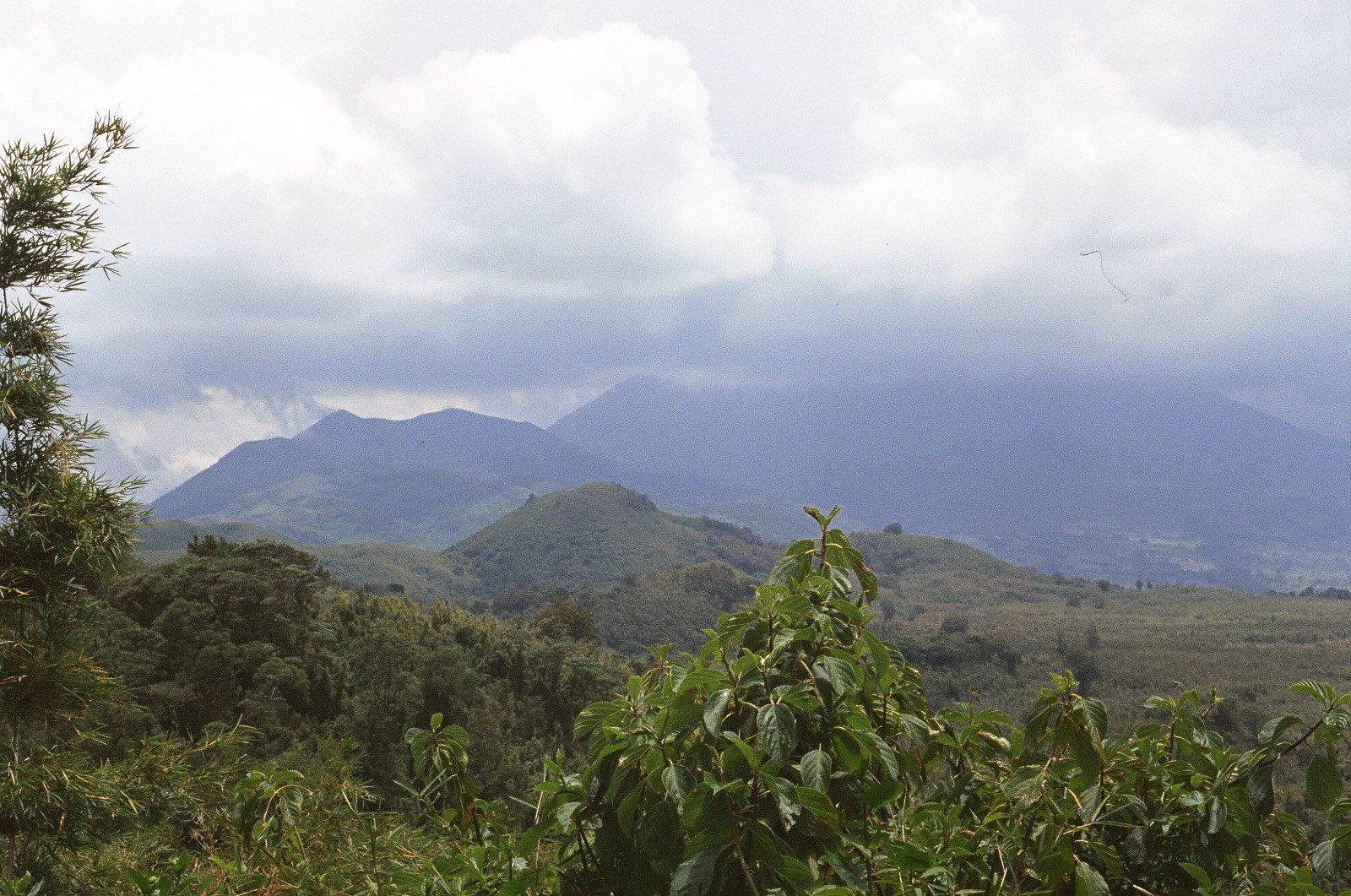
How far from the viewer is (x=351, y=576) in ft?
278

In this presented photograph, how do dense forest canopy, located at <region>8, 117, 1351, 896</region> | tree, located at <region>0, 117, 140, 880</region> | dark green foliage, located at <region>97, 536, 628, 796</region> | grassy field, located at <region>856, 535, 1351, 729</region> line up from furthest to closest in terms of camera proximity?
grassy field, located at <region>856, 535, 1351, 729</region>
dark green foliage, located at <region>97, 536, 628, 796</region>
tree, located at <region>0, 117, 140, 880</region>
dense forest canopy, located at <region>8, 117, 1351, 896</region>

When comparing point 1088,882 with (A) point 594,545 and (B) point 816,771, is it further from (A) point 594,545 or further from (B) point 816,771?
(A) point 594,545

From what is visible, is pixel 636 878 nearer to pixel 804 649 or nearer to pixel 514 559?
pixel 804 649

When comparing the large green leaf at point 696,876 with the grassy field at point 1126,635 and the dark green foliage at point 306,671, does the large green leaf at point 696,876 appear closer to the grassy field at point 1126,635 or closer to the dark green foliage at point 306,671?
the dark green foliage at point 306,671

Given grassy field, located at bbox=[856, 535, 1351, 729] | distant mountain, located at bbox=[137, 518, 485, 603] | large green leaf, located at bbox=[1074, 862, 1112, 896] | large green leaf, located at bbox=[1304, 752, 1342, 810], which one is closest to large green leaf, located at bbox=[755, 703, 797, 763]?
A: large green leaf, located at bbox=[1074, 862, 1112, 896]

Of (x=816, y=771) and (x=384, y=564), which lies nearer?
(x=816, y=771)

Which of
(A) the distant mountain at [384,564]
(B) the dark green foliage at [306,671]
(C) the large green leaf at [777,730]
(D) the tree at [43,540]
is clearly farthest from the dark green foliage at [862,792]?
(A) the distant mountain at [384,564]

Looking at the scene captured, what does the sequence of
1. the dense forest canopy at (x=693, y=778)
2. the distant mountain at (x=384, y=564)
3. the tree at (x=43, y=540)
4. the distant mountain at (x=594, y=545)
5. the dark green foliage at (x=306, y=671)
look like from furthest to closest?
the distant mountain at (x=594, y=545) → the distant mountain at (x=384, y=564) → the dark green foliage at (x=306, y=671) → the tree at (x=43, y=540) → the dense forest canopy at (x=693, y=778)

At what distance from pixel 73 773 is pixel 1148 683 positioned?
157ft

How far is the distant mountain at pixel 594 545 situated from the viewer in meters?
105

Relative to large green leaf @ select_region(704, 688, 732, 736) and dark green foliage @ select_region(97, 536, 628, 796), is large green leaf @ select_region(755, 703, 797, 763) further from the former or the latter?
dark green foliage @ select_region(97, 536, 628, 796)

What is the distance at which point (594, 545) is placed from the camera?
112 meters

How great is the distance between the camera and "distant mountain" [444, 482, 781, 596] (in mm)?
105312

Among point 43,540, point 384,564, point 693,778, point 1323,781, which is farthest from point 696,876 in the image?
point 384,564
